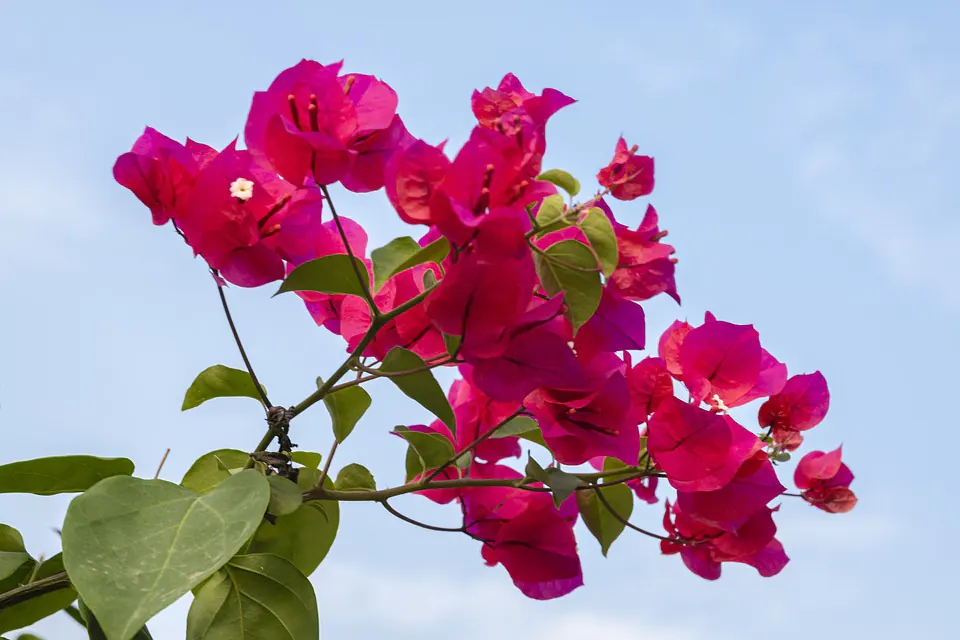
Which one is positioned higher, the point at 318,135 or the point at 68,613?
the point at 318,135

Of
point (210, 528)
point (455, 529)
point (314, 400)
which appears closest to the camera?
point (210, 528)

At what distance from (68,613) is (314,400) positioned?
16.8 inches

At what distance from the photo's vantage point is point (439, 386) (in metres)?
0.75

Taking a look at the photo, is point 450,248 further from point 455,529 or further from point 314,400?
point 455,529

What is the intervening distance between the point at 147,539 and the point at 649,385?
17.3 inches

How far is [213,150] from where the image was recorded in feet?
2.86

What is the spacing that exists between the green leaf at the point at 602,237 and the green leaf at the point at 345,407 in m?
0.28

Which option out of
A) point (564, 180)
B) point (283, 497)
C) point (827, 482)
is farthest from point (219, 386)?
point (827, 482)

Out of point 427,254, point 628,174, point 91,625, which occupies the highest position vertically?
point 628,174

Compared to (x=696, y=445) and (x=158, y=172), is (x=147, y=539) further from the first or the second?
(x=696, y=445)

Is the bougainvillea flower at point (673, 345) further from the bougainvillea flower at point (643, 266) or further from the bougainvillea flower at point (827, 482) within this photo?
the bougainvillea flower at point (827, 482)

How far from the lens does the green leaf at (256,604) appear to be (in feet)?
2.63

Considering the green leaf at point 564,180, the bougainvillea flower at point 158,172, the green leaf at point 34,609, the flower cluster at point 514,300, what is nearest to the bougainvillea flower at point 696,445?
the flower cluster at point 514,300

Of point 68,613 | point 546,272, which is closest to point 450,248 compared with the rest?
point 546,272
